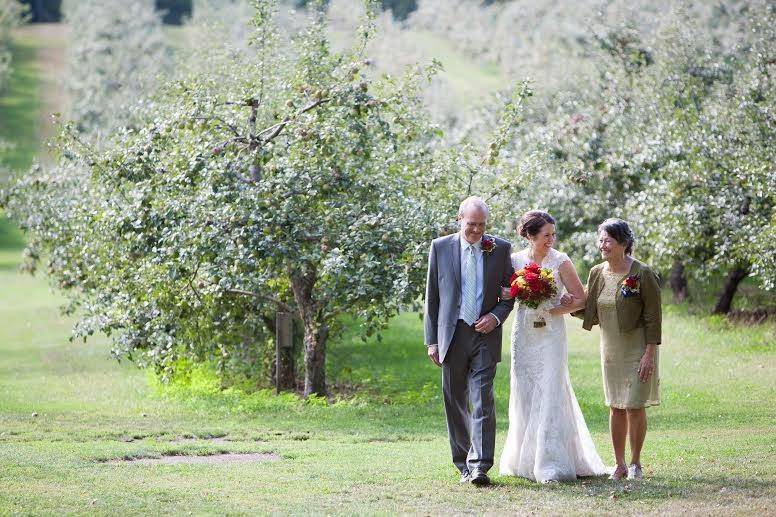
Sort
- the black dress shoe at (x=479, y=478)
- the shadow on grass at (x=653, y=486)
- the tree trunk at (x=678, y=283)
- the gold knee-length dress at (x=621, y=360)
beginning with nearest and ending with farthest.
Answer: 1. the shadow on grass at (x=653, y=486)
2. the black dress shoe at (x=479, y=478)
3. the gold knee-length dress at (x=621, y=360)
4. the tree trunk at (x=678, y=283)

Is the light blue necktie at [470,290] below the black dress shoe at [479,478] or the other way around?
the other way around

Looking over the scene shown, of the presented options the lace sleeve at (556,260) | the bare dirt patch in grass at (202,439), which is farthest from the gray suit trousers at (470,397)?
the bare dirt patch in grass at (202,439)

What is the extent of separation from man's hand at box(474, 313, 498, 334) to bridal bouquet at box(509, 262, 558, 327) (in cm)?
26

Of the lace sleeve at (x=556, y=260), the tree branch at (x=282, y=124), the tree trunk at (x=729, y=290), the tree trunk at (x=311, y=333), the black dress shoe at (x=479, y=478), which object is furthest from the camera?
the tree trunk at (x=729, y=290)

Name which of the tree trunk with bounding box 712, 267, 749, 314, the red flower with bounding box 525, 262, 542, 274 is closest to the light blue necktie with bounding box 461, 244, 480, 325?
the red flower with bounding box 525, 262, 542, 274

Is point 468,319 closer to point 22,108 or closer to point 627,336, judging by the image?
point 627,336

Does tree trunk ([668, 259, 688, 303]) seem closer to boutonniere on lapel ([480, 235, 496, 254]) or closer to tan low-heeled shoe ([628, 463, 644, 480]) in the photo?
tan low-heeled shoe ([628, 463, 644, 480])

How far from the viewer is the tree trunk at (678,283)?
29.9 m

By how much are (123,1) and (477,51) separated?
31.6 meters

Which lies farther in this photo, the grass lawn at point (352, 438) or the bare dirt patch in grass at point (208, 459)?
the bare dirt patch in grass at point (208, 459)

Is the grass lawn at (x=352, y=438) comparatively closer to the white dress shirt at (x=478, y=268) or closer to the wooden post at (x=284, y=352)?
the wooden post at (x=284, y=352)

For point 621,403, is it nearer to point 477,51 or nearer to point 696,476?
point 696,476

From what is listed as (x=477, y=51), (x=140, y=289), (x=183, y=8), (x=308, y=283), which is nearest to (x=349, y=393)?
(x=308, y=283)

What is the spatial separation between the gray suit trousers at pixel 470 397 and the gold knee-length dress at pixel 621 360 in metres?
1.01
